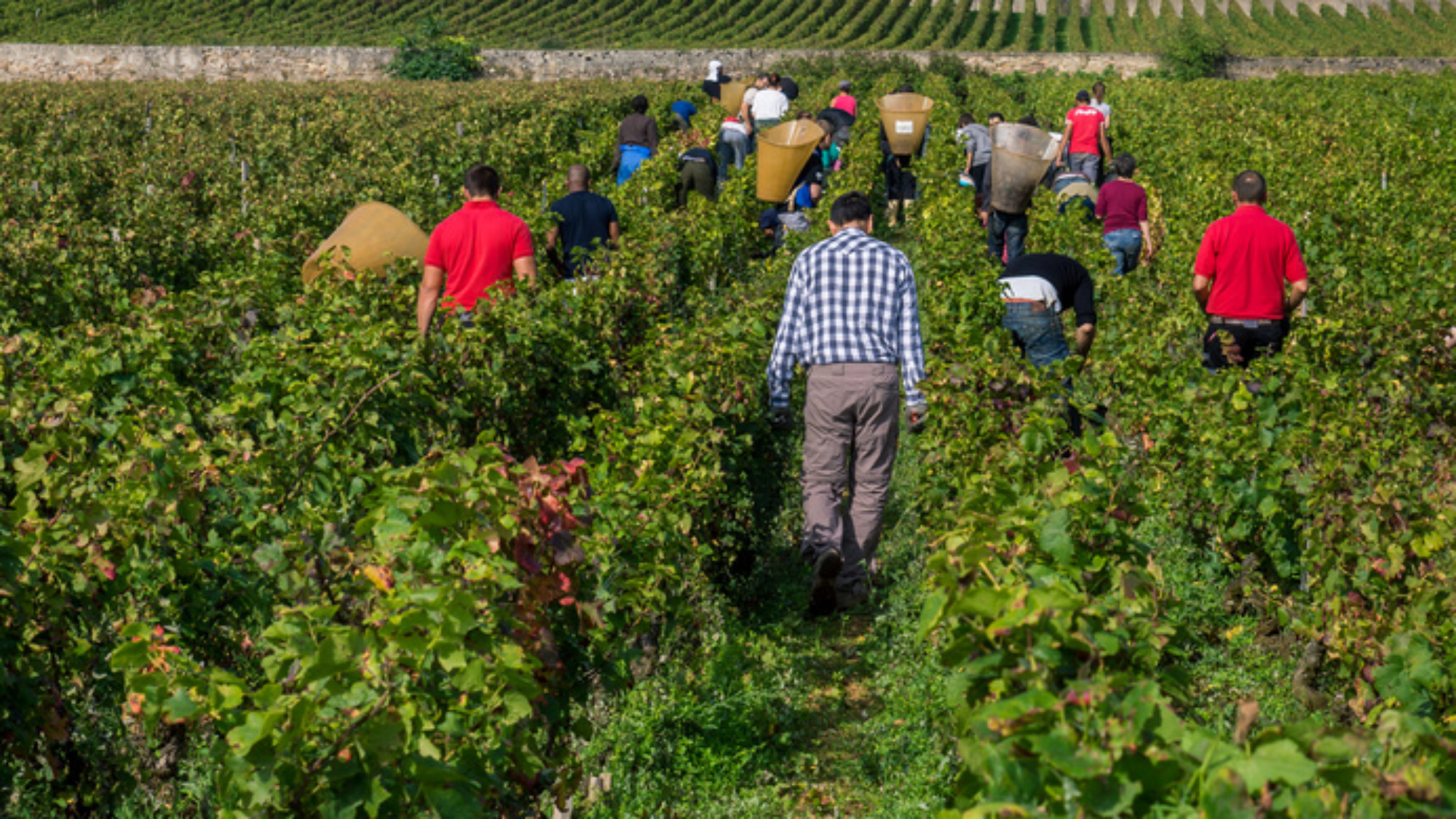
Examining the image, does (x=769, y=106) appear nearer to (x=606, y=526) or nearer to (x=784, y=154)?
(x=784, y=154)

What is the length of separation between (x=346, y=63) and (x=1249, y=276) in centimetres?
3956

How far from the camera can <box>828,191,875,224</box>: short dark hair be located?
5605 mm

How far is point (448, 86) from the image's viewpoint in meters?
29.9

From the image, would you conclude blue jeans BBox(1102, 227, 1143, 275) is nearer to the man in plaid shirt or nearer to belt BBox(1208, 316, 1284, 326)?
belt BBox(1208, 316, 1284, 326)

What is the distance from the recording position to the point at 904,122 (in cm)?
1603

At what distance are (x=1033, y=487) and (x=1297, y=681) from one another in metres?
1.47

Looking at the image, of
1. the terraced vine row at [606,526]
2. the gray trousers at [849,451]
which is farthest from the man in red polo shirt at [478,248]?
the gray trousers at [849,451]

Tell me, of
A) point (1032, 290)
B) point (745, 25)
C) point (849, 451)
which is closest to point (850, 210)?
point (849, 451)

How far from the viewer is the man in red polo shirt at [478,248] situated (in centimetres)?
632

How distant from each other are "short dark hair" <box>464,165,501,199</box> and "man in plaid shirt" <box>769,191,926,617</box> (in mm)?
1657

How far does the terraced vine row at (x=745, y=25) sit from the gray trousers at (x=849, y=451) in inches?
1837

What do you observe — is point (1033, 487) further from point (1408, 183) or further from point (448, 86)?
point (448, 86)

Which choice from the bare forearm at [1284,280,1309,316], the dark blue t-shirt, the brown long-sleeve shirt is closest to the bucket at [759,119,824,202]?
the brown long-sleeve shirt

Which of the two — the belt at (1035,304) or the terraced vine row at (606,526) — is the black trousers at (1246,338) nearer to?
the terraced vine row at (606,526)
